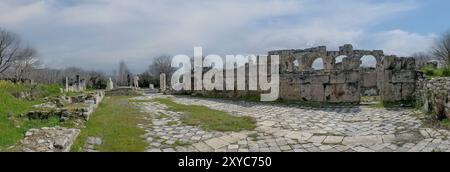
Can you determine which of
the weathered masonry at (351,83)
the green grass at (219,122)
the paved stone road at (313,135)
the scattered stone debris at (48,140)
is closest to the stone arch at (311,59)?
the weathered masonry at (351,83)

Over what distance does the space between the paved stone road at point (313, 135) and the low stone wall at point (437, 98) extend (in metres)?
0.40

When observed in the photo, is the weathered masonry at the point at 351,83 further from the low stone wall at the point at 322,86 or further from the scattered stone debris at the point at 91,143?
the scattered stone debris at the point at 91,143

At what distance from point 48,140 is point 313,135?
A: 460cm

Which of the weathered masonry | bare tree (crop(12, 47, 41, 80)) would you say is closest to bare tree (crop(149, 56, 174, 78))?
bare tree (crop(12, 47, 41, 80))

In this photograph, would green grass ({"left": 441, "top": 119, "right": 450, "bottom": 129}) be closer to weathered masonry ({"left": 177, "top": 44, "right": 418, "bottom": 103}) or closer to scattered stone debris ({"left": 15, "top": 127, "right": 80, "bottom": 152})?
weathered masonry ({"left": 177, "top": 44, "right": 418, "bottom": 103})

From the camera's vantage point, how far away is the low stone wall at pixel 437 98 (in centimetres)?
704

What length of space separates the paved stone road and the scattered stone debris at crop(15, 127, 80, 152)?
137 centimetres

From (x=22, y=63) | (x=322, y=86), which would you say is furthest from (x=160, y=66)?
(x=322, y=86)

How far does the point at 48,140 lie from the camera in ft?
18.9

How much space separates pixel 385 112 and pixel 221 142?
523cm

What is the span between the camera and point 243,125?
25.5 feet

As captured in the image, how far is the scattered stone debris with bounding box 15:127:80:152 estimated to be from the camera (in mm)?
5325

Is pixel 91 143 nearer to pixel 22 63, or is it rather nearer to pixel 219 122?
pixel 219 122
